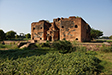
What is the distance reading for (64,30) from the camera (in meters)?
18.3

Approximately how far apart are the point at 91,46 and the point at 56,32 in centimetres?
1082

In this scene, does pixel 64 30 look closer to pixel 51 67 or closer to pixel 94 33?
pixel 51 67

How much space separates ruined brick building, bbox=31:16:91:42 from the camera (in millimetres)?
16828

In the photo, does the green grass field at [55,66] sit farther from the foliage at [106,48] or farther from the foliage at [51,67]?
the foliage at [106,48]

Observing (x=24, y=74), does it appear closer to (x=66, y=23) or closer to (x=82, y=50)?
(x=82, y=50)

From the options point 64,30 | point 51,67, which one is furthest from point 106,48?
point 64,30

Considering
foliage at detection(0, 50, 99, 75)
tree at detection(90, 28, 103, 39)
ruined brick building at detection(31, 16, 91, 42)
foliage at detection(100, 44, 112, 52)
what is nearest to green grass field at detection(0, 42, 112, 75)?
foliage at detection(0, 50, 99, 75)

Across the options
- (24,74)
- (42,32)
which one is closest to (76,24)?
(42,32)

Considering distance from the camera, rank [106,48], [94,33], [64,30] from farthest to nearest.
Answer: [94,33] < [64,30] < [106,48]

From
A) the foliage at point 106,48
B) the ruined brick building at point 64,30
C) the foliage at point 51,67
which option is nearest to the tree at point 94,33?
the ruined brick building at point 64,30

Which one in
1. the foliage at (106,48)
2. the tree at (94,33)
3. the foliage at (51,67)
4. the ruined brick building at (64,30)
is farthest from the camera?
the tree at (94,33)

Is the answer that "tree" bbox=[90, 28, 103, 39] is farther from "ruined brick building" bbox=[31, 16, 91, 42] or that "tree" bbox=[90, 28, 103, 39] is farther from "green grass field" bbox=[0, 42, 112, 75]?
"green grass field" bbox=[0, 42, 112, 75]

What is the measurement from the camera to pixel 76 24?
17.0 m

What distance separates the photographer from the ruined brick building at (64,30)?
1683cm
